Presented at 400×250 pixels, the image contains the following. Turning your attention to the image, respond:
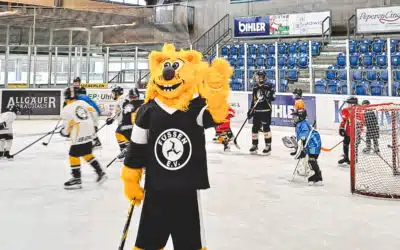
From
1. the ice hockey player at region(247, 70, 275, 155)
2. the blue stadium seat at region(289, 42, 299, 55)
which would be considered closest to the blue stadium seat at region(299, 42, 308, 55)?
the blue stadium seat at region(289, 42, 299, 55)

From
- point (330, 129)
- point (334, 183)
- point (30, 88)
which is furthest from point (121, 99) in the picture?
point (30, 88)

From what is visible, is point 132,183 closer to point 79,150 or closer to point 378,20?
point 79,150

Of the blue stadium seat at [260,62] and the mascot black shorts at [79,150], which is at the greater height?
the blue stadium seat at [260,62]

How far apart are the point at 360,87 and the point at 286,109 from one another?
248 centimetres

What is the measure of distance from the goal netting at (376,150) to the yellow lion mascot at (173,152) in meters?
3.05

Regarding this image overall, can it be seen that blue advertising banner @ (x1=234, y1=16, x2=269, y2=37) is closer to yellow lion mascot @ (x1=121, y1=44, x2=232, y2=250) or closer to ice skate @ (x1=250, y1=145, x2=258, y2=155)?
ice skate @ (x1=250, y1=145, x2=258, y2=155)

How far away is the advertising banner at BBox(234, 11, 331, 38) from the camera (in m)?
15.7

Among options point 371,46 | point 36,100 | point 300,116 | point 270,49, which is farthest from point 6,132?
point 371,46

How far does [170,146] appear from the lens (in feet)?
7.32

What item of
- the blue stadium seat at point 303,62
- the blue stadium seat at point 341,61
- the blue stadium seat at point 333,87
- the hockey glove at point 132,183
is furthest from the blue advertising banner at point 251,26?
the hockey glove at point 132,183

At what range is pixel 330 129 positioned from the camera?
1054 centimetres

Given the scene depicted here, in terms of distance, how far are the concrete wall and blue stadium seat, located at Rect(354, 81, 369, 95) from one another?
5.20 meters

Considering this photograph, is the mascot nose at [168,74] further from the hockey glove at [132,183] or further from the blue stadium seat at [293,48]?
the blue stadium seat at [293,48]

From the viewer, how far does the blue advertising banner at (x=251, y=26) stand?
659 inches
